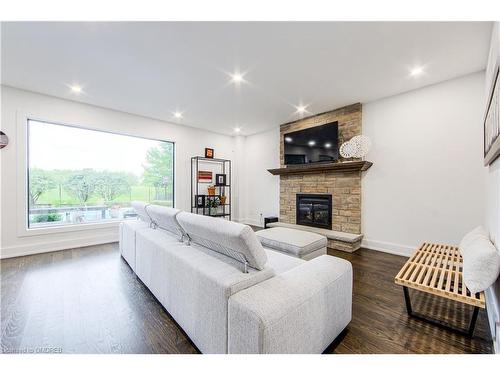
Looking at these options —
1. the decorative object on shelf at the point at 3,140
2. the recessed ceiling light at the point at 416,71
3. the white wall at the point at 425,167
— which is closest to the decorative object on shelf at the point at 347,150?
the white wall at the point at 425,167

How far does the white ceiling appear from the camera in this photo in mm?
2014

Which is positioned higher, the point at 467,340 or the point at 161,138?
the point at 161,138

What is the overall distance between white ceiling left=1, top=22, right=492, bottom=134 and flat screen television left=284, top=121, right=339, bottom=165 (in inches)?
23.4

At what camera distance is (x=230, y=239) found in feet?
4.10

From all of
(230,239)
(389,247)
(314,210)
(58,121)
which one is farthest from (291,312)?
(58,121)

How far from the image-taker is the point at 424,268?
190 centimetres

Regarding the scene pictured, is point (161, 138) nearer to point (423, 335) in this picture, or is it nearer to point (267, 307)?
point (267, 307)

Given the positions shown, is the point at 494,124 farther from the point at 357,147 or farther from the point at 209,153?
the point at 209,153

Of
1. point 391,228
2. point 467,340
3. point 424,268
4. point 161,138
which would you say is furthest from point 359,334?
point 161,138

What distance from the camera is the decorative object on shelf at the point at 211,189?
211 inches

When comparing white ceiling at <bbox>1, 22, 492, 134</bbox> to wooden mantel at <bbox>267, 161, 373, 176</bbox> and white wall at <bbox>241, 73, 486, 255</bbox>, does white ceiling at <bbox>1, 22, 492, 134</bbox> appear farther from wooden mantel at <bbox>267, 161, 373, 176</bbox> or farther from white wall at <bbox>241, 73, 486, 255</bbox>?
wooden mantel at <bbox>267, 161, 373, 176</bbox>

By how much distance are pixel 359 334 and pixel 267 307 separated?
106 centimetres

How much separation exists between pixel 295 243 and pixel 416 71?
9.02 feet

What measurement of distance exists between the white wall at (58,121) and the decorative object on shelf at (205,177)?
1.40 feet
